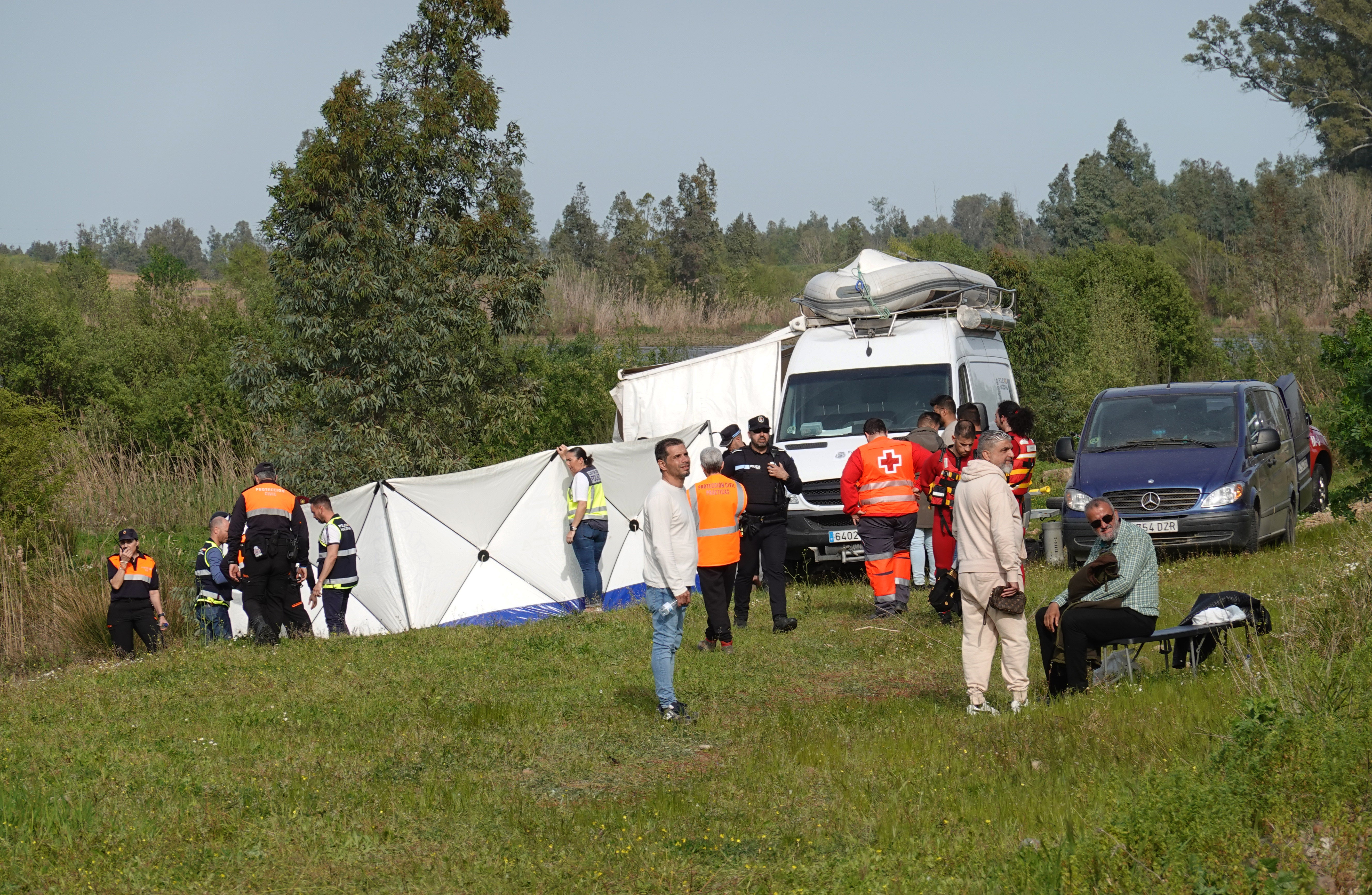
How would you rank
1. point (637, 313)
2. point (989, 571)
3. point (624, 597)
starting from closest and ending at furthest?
point (989, 571) < point (624, 597) < point (637, 313)

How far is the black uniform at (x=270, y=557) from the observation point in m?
12.0

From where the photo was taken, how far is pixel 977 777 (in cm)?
640

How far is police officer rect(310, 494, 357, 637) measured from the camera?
12992 millimetres

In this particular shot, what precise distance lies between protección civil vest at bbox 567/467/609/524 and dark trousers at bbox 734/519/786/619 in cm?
259

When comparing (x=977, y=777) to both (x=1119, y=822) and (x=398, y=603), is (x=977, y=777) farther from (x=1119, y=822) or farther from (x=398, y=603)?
(x=398, y=603)

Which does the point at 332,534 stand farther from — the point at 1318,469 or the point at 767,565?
the point at 1318,469

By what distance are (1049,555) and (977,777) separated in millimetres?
8596

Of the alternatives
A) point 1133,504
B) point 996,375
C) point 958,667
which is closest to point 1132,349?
point 996,375

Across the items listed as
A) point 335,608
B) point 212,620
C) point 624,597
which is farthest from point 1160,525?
point 212,620

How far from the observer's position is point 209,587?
45.4 feet

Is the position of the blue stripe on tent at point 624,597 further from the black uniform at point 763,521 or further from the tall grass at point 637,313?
the tall grass at point 637,313

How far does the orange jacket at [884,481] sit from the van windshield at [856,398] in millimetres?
2723

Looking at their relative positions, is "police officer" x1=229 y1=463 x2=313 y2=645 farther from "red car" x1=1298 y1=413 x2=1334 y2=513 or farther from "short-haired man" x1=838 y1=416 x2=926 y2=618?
"red car" x1=1298 y1=413 x2=1334 y2=513

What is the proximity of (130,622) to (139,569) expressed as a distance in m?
0.54
